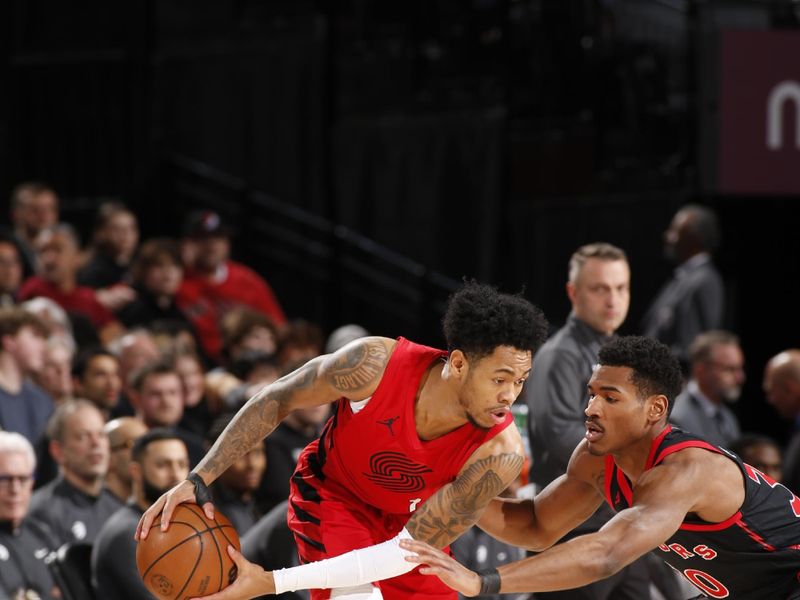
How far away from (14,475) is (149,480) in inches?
23.2

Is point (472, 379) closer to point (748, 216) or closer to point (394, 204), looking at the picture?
point (748, 216)

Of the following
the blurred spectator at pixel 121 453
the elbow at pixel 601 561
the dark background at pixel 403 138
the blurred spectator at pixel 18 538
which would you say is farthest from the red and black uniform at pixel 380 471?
the dark background at pixel 403 138

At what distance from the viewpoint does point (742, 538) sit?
4766 mm

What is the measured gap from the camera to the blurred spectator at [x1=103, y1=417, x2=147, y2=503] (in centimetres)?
750

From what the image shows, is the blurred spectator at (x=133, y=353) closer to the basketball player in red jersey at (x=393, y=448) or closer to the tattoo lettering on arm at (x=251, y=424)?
the basketball player in red jersey at (x=393, y=448)

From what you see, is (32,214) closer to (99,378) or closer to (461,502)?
(99,378)

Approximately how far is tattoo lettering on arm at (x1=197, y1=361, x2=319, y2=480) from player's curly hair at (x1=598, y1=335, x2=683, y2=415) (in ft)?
3.25

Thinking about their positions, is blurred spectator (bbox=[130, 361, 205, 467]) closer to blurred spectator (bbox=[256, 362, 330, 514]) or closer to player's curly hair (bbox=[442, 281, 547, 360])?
blurred spectator (bbox=[256, 362, 330, 514])

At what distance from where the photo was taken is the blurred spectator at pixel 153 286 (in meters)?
10.3

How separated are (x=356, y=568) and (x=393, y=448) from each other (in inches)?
16.5

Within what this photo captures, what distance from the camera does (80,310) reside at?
33.9 feet

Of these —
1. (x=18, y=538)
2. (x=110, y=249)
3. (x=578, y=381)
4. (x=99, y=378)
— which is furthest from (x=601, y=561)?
(x=110, y=249)

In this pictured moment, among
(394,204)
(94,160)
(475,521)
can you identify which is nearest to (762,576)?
(475,521)

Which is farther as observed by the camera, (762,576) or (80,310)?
(80,310)
